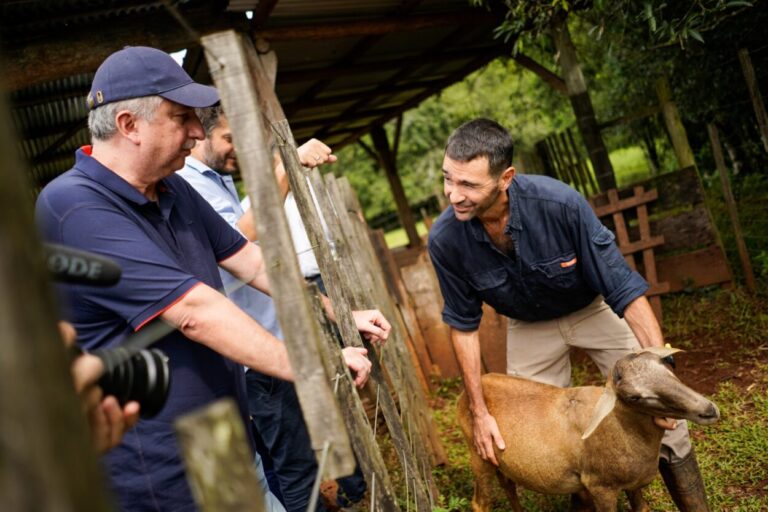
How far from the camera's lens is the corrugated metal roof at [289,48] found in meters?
4.08

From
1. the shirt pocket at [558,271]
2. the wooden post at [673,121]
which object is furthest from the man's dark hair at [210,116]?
the wooden post at [673,121]

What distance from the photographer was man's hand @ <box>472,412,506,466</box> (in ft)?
10.3

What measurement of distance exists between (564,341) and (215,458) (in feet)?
9.73

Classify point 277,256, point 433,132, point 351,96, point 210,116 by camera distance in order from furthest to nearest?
point 433,132, point 351,96, point 210,116, point 277,256

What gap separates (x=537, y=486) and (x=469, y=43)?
286 inches

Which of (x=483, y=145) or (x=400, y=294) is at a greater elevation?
(x=483, y=145)

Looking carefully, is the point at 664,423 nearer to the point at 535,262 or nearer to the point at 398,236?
the point at 535,262

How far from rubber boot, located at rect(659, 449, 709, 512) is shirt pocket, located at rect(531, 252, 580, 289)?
977 millimetres

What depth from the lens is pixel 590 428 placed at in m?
2.68

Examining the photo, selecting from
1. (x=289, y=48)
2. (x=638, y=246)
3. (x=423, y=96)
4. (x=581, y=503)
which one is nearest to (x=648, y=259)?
(x=638, y=246)

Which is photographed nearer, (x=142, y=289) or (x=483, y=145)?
(x=142, y=289)

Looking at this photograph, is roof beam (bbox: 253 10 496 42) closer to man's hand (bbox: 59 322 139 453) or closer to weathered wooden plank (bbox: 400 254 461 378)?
weathered wooden plank (bbox: 400 254 461 378)

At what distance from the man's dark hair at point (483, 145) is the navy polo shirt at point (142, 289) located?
4.30ft

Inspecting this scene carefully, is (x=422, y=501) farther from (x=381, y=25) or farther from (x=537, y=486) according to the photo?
(x=381, y=25)
